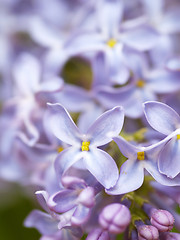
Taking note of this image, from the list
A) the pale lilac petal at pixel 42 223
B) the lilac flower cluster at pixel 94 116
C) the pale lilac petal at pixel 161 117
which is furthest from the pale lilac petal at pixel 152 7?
the pale lilac petal at pixel 42 223

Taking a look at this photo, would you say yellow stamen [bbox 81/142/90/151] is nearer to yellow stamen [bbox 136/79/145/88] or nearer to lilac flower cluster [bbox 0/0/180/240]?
lilac flower cluster [bbox 0/0/180/240]

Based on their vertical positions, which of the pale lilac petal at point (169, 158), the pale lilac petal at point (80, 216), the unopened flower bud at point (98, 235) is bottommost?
the unopened flower bud at point (98, 235)

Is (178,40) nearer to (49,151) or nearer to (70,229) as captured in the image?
(49,151)

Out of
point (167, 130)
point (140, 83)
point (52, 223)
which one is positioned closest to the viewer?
point (167, 130)

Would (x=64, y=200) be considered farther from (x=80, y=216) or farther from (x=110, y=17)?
(x=110, y=17)

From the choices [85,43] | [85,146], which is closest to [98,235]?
[85,146]

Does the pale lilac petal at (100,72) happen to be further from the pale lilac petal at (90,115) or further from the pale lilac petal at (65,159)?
the pale lilac petal at (65,159)

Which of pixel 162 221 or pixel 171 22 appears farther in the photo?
pixel 171 22
